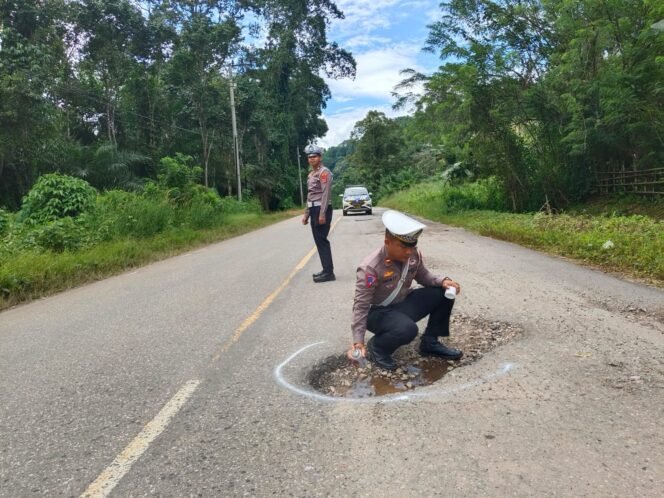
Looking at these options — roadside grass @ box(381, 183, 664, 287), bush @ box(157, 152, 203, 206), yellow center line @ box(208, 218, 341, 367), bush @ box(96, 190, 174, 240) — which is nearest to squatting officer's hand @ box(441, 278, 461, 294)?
yellow center line @ box(208, 218, 341, 367)

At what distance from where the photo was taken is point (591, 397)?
10.3 ft

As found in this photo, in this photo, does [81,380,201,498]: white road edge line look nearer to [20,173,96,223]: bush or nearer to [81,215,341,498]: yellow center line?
[81,215,341,498]: yellow center line

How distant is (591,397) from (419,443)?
4.12ft

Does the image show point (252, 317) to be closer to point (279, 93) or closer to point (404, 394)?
point (404, 394)

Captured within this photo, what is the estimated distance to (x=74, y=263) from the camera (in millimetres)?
9180

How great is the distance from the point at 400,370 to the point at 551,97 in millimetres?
14038

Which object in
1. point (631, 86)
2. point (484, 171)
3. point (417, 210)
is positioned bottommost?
point (417, 210)

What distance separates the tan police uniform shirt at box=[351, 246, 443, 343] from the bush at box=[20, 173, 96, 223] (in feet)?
36.3

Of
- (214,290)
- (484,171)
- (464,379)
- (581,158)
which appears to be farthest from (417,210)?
(464,379)

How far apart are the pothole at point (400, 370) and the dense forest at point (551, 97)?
11.1 m

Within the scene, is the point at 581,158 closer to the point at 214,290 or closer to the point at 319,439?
the point at 214,290

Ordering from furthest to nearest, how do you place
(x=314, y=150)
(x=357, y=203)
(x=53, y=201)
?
(x=357, y=203)
(x=53, y=201)
(x=314, y=150)

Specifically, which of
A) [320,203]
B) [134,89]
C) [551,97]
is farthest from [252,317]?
[134,89]

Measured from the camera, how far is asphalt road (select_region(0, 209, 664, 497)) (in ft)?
7.95
